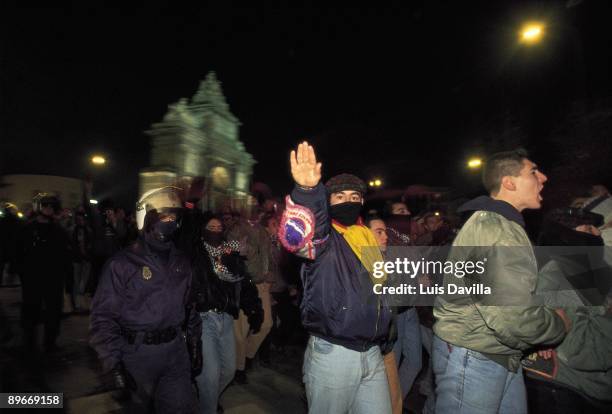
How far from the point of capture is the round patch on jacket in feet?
7.61

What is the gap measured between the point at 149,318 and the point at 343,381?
1.56 m

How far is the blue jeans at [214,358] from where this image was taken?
12.2 ft

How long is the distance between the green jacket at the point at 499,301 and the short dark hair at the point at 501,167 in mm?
291

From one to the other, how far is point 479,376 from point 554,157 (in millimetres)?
12091

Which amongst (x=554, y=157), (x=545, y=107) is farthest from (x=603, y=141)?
(x=545, y=107)

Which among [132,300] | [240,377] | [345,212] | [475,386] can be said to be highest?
[345,212]

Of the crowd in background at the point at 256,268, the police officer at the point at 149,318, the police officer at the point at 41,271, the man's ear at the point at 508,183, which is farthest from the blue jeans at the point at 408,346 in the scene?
the police officer at the point at 41,271

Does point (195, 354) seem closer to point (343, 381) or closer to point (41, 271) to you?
point (343, 381)

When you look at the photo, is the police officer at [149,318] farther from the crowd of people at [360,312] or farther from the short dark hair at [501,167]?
the short dark hair at [501,167]

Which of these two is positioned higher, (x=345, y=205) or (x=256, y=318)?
(x=345, y=205)

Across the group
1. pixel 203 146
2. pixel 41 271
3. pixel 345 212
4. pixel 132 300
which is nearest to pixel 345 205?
pixel 345 212

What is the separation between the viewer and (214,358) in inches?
152

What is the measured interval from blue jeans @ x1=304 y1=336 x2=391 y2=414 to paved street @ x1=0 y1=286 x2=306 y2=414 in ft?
7.09

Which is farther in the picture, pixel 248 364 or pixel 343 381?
pixel 248 364
